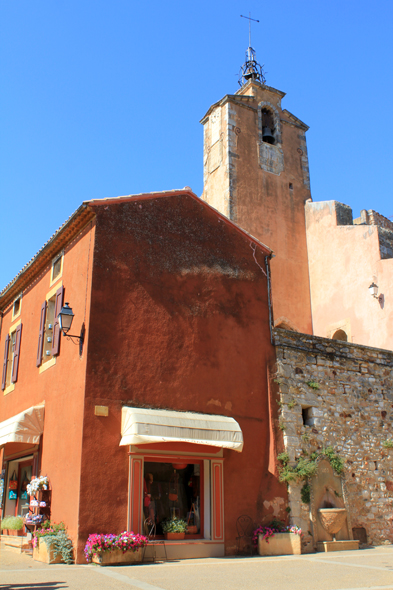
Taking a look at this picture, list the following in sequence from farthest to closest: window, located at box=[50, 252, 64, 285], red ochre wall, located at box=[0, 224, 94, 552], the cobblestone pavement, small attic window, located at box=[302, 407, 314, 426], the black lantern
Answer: window, located at box=[50, 252, 64, 285], small attic window, located at box=[302, 407, 314, 426], the black lantern, red ochre wall, located at box=[0, 224, 94, 552], the cobblestone pavement

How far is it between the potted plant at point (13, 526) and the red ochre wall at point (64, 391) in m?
1.45

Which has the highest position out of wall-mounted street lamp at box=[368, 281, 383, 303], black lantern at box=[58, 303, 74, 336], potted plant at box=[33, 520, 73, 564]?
wall-mounted street lamp at box=[368, 281, 383, 303]

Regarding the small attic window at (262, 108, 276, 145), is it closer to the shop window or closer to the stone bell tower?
the stone bell tower

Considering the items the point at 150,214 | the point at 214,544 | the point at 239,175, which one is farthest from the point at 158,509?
the point at 239,175

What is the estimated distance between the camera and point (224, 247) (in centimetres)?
1241

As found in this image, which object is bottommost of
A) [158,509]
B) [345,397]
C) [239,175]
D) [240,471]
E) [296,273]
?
[158,509]

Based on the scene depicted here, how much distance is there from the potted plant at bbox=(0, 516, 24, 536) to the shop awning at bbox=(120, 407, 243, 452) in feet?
12.0

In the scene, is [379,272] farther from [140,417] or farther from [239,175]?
[140,417]

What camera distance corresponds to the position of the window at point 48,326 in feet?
38.1

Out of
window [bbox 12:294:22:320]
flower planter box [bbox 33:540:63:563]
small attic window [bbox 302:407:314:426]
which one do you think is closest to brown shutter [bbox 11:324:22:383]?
window [bbox 12:294:22:320]

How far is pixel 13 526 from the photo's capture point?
11.3 meters

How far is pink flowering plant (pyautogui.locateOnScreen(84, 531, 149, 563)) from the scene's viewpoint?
8570 mm

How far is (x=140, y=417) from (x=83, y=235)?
4.02 m

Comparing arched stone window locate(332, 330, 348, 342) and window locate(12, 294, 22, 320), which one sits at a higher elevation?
window locate(12, 294, 22, 320)
